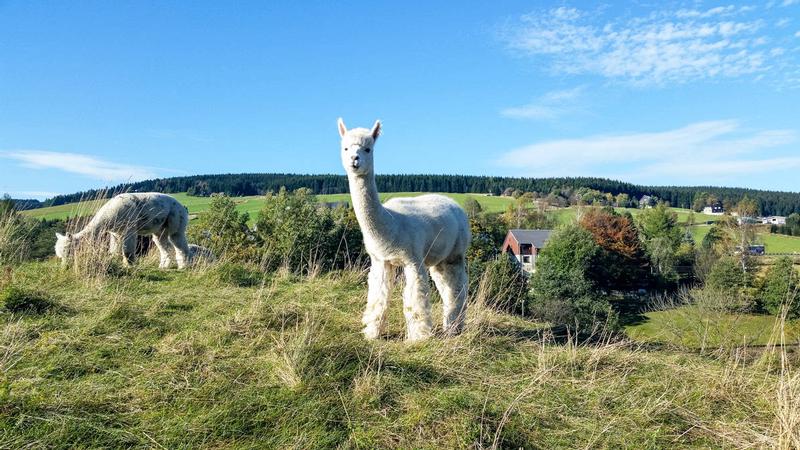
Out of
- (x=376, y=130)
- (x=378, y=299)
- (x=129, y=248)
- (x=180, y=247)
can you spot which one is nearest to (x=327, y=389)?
(x=378, y=299)

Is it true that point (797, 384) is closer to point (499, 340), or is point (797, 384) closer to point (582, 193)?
point (499, 340)

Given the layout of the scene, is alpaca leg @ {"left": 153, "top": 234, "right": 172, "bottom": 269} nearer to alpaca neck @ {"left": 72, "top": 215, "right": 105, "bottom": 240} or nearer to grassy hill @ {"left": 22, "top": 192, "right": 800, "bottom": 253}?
alpaca neck @ {"left": 72, "top": 215, "right": 105, "bottom": 240}

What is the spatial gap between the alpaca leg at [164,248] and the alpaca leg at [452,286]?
7.35 meters

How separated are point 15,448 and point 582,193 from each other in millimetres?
109097

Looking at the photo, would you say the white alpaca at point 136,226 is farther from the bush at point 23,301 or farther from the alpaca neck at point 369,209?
the alpaca neck at point 369,209

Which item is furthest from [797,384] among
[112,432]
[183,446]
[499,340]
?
[112,432]

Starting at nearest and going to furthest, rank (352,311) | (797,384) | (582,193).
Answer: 1. (797,384)
2. (352,311)
3. (582,193)

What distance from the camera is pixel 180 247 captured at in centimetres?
1198

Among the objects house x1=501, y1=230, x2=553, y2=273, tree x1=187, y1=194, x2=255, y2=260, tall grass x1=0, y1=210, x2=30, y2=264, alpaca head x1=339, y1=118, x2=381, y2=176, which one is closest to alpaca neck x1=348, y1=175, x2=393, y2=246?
alpaca head x1=339, y1=118, x2=381, y2=176

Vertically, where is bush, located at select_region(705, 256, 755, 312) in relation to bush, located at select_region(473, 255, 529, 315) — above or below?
below

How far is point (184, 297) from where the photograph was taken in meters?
7.14

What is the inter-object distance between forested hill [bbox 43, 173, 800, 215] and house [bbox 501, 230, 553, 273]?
2000cm

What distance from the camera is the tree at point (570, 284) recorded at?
31.6 meters

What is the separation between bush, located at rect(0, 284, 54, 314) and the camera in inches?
A: 223
